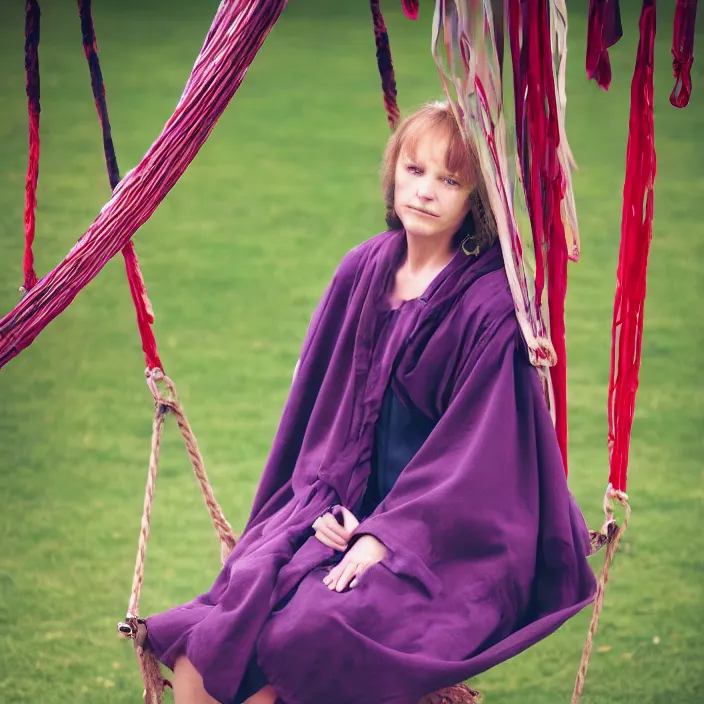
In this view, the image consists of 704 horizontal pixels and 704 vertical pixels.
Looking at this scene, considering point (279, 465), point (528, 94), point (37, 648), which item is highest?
point (528, 94)

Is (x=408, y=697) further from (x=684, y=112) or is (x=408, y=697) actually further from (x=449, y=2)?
(x=684, y=112)

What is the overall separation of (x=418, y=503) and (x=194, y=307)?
2421 millimetres

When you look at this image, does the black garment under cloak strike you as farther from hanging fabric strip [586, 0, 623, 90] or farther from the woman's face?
hanging fabric strip [586, 0, 623, 90]

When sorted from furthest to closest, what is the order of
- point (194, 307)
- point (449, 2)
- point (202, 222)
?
point (202, 222) < point (194, 307) < point (449, 2)

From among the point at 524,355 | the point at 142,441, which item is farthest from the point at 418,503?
the point at 142,441

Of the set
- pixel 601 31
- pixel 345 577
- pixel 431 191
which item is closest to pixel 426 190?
pixel 431 191

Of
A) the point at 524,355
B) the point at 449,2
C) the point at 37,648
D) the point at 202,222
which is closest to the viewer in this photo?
the point at 449,2

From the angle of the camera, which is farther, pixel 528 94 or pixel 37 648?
pixel 37 648

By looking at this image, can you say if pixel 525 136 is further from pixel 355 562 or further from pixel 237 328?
pixel 237 328

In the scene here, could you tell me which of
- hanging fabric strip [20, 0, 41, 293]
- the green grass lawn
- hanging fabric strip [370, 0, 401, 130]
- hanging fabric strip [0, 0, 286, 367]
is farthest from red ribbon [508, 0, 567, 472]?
the green grass lawn

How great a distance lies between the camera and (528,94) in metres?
1.68

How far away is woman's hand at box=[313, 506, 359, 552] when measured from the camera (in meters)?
1.78

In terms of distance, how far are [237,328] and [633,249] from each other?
223cm

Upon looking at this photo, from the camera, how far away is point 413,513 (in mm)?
1732
